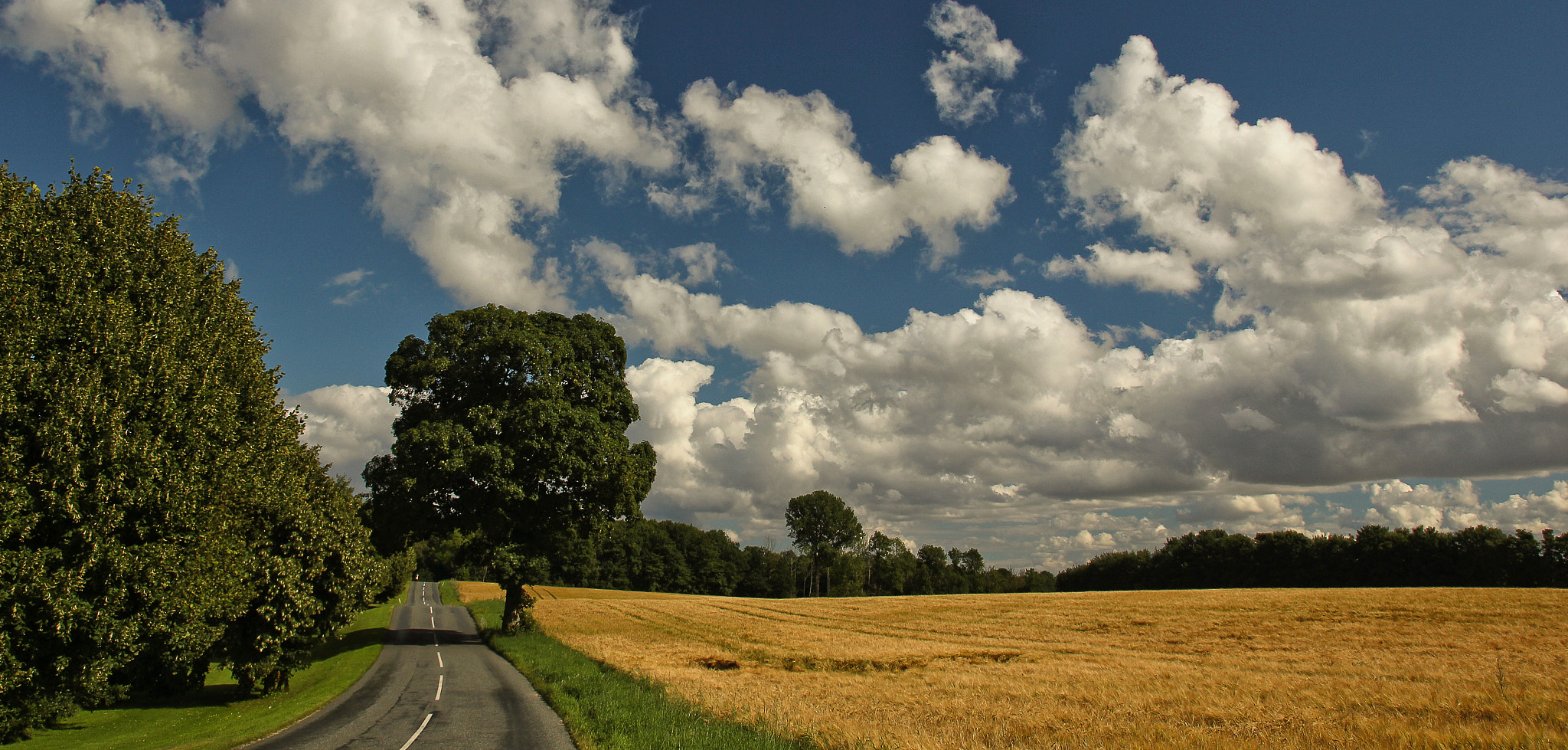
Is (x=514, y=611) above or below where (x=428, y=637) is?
above

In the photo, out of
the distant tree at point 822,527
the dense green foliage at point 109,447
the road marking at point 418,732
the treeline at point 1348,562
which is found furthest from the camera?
the distant tree at point 822,527

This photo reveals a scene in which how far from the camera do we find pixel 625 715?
1575 centimetres

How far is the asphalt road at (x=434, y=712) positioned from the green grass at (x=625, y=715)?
485 mm

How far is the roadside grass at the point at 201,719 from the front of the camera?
16.0 meters

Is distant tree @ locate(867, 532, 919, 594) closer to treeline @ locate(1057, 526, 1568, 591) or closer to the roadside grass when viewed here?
treeline @ locate(1057, 526, 1568, 591)

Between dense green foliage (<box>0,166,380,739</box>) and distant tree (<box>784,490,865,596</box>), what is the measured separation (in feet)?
322

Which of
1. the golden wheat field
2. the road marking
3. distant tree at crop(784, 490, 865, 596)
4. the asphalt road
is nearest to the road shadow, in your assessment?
the golden wheat field

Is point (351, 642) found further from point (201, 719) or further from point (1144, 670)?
point (1144, 670)

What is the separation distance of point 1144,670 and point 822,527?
93.4 m

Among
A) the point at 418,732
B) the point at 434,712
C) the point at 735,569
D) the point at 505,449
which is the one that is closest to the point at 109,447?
the point at 418,732

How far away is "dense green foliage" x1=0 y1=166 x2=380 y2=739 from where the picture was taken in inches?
511

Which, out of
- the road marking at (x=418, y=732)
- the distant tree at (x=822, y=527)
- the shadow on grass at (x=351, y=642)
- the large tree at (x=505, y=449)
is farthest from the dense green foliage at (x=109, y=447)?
the distant tree at (x=822, y=527)

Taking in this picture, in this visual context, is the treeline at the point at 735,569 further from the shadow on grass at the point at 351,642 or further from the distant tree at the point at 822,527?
the shadow on grass at the point at 351,642

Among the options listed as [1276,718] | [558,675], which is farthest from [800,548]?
[1276,718]
